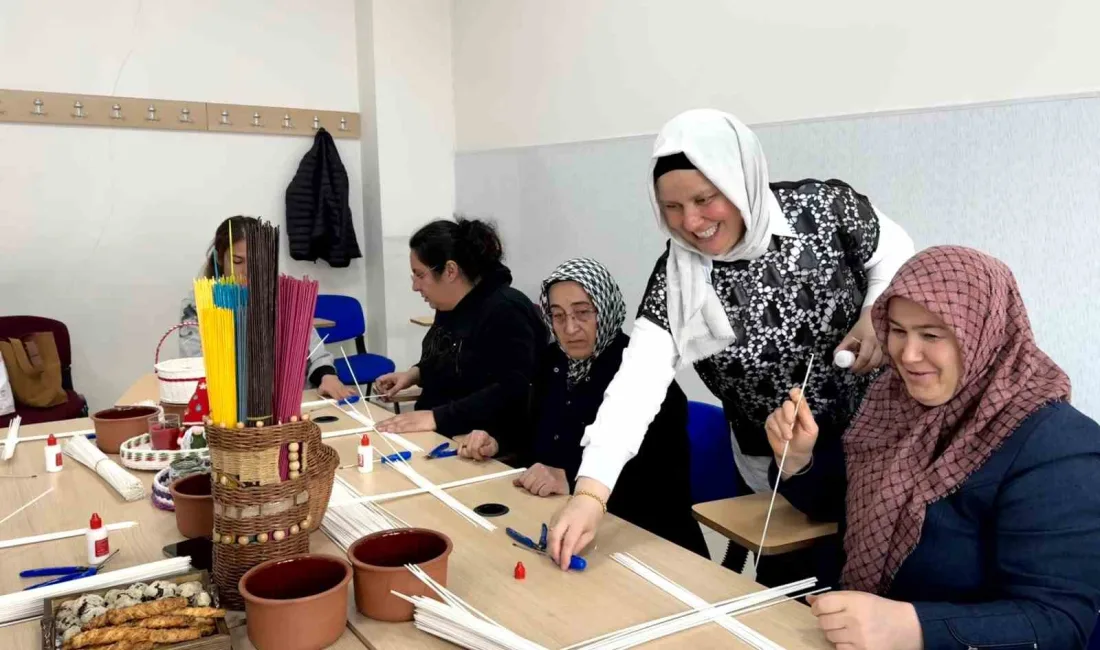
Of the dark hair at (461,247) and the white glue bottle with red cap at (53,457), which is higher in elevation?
the dark hair at (461,247)

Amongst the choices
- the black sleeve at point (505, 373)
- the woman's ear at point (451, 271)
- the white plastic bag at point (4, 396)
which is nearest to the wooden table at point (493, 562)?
the black sleeve at point (505, 373)

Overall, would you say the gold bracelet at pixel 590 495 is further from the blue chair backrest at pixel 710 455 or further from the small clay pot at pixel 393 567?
the blue chair backrest at pixel 710 455

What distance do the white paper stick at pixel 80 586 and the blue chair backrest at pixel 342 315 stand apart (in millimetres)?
3308

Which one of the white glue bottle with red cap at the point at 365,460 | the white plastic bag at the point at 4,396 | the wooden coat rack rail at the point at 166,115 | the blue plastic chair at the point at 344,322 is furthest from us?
the blue plastic chair at the point at 344,322

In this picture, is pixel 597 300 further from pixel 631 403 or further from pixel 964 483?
pixel 964 483

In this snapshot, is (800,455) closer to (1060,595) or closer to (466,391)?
(1060,595)

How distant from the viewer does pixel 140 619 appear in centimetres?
97

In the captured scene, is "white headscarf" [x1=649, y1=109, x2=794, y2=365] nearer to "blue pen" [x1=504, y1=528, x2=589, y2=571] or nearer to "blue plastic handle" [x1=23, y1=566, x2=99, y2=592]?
"blue pen" [x1=504, y1=528, x2=589, y2=571]

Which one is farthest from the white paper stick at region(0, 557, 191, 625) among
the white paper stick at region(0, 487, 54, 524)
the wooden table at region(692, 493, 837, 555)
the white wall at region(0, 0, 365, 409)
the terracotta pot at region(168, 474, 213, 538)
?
the white wall at region(0, 0, 365, 409)

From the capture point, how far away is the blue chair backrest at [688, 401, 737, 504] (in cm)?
192

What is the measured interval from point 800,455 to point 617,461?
0.32 metres

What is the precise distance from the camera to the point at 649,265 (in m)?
3.29

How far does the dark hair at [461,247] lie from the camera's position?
257 centimetres

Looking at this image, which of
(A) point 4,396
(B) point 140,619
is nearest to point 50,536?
(B) point 140,619
